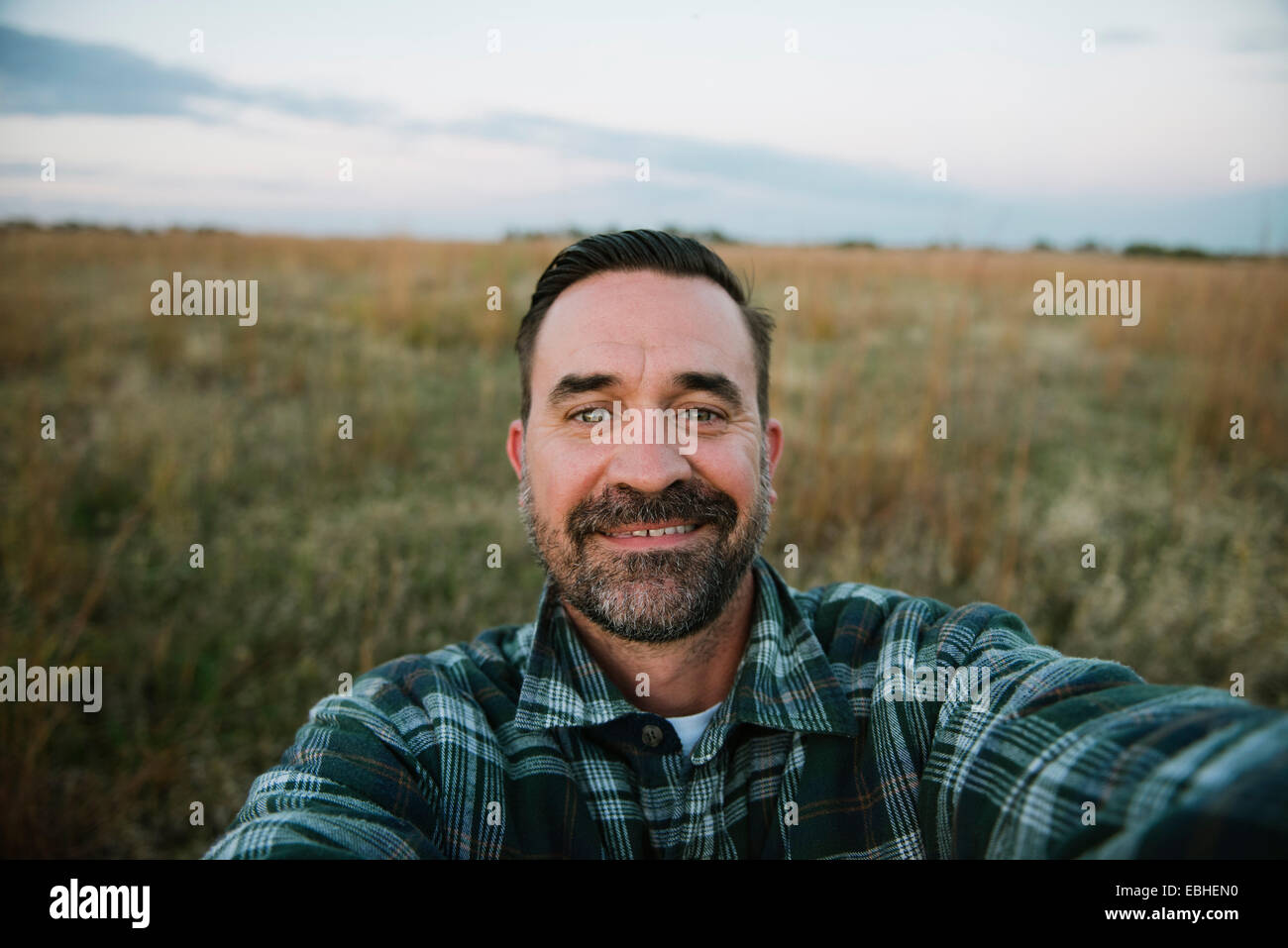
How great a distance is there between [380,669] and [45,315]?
9.25 meters

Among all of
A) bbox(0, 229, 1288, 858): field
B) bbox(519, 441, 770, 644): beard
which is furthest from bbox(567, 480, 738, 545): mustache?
bbox(0, 229, 1288, 858): field

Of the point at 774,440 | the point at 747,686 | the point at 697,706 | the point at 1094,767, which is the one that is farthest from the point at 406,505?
the point at 1094,767

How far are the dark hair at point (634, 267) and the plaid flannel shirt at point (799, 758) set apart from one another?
78 centimetres

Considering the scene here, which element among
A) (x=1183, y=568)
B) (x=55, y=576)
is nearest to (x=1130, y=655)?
(x=1183, y=568)

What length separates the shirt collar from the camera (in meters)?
1.66

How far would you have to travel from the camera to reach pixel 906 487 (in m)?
5.18

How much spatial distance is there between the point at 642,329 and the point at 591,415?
267 millimetres

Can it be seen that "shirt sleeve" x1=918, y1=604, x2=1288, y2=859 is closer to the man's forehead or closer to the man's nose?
the man's nose

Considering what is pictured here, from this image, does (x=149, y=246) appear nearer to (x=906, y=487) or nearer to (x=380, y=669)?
(x=906, y=487)

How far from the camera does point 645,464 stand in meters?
1.85

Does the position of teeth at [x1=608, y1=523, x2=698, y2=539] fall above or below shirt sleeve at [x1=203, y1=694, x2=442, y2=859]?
above

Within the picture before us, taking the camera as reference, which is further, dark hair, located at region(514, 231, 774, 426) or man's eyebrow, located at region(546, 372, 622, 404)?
dark hair, located at region(514, 231, 774, 426)

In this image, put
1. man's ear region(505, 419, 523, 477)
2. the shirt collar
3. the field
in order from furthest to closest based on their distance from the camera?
1. the field
2. man's ear region(505, 419, 523, 477)
3. the shirt collar
